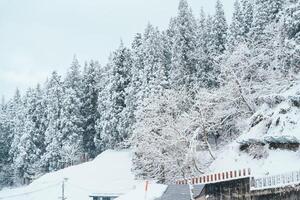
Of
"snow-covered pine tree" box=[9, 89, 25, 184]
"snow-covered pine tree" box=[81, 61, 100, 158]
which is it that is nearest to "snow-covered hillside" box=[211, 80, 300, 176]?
"snow-covered pine tree" box=[81, 61, 100, 158]

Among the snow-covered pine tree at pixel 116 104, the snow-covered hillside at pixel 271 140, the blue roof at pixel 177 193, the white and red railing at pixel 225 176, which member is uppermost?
the snow-covered pine tree at pixel 116 104

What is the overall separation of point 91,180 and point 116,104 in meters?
10.7

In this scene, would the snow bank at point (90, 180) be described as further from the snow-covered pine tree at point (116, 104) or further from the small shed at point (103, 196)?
the snow-covered pine tree at point (116, 104)

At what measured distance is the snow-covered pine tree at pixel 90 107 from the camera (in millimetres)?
73250

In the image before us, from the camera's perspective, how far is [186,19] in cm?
6009

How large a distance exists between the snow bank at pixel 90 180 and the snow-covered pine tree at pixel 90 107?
27.0ft

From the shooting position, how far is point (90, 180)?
58.4 meters

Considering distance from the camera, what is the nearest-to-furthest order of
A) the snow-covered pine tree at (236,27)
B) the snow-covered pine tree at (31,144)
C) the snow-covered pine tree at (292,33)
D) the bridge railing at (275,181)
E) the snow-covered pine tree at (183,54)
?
1. the bridge railing at (275,181)
2. the snow-covered pine tree at (292,33)
3. the snow-covered pine tree at (183,54)
4. the snow-covered pine tree at (236,27)
5. the snow-covered pine tree at (31,144)

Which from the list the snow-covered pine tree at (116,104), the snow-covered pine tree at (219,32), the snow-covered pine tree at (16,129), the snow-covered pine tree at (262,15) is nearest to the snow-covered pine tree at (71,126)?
the snow-covered pine tree at (116,104)

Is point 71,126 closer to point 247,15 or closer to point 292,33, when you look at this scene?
point 247,15

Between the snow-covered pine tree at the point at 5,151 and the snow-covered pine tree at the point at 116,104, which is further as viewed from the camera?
the snow-covered pine tree at the point at 5,151

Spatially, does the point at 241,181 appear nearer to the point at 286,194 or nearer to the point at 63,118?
the point at 286,194

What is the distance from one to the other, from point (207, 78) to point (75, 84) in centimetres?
2563

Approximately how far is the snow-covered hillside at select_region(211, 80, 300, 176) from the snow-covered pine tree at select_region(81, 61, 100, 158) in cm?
3688
